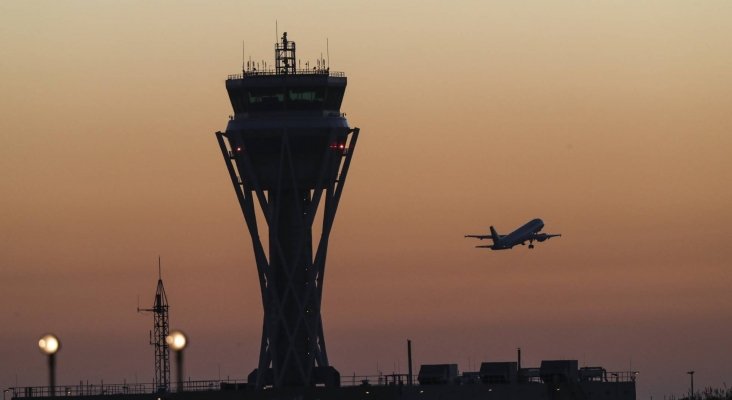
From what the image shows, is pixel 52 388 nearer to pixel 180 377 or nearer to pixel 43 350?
pixel 43 350

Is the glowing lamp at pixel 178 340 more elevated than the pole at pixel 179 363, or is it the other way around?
the glowing lamp at pixel 178 340

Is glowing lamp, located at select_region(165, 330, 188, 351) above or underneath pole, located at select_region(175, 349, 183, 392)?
above

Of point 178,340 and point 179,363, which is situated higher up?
point 178,340

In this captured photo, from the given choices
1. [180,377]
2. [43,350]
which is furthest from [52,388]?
[180,377]

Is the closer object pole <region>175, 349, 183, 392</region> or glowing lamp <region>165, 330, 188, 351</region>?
pole <region>175, 349, 183, 392</region>

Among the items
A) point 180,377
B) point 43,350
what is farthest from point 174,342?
point 43,350

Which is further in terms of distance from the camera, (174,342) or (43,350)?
(43,350)

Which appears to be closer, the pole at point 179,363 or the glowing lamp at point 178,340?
the pole at point 179,363

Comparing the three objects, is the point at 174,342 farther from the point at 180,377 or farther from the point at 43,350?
the point at 43,350

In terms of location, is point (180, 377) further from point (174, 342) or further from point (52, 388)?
point (52, 388)
